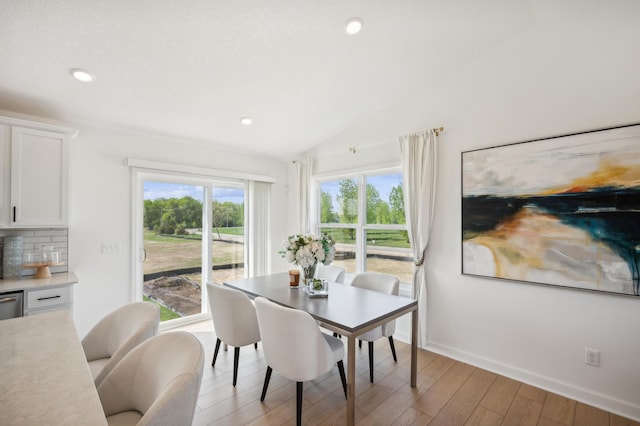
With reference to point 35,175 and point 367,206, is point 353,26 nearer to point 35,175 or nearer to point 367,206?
point 367,206

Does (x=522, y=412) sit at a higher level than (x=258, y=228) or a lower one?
lower

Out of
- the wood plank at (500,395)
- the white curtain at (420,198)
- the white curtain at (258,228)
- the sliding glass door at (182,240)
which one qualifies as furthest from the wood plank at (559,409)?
the sliding glass door at (182,240)

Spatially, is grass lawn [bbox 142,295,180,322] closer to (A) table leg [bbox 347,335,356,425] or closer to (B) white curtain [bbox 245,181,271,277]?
(B) white curtain [bbox 245,181,271,277]

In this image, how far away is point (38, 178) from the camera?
2.55m

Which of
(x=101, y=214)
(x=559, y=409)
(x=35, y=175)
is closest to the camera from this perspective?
(x=559, y=409)

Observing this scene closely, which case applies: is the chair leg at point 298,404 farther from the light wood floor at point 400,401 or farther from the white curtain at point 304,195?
the white curtain at point 304,195

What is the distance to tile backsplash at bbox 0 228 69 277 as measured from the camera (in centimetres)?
267

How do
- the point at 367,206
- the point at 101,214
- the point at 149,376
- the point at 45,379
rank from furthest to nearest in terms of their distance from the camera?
1. the point at 367,206
2. the point at 101,214
3. the point at 149,376
4. the point at 45,379

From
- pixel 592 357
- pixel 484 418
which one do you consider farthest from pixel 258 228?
pixel 592 357

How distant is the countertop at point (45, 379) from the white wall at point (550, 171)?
9.55ft

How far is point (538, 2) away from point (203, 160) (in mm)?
3717

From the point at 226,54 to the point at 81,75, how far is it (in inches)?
45.4

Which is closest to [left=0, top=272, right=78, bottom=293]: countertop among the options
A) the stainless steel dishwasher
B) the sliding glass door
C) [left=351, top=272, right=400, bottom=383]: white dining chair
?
the stainless steel dishwasher

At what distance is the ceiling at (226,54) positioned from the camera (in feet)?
6.16
